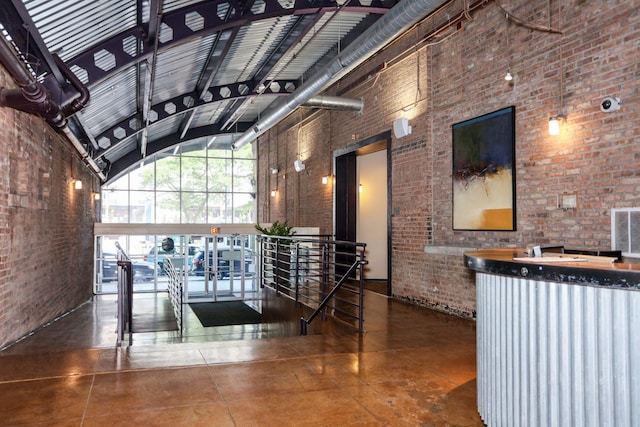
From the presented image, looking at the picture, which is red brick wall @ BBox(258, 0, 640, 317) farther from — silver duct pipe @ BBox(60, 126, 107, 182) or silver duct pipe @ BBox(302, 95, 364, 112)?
silver duct pipe @ BBox(60, 126, 107, 182)

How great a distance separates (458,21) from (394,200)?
2.90 metres

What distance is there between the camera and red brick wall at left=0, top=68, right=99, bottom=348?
16.1ft

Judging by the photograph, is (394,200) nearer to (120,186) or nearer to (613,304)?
(613,304)

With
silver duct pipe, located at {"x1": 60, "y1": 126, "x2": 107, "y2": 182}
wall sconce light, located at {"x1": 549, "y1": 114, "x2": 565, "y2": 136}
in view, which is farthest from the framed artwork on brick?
silver duct pipe, located at {"x1": 60, "y1": 126, "x2": 107, "y2": 182}

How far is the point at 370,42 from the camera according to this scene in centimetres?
609

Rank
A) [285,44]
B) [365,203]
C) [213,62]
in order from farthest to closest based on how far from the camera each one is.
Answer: [365,203] → [213,62] → [285,44]

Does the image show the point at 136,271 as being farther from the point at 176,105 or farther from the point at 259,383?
the point at 259,383

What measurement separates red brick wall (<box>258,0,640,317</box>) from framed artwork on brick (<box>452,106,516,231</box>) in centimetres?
12

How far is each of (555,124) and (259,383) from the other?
145 inches

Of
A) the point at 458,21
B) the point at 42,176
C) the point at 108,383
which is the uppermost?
the point at 458,21

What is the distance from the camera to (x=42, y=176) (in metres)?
6.50

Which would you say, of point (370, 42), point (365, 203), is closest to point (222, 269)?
point (365, 203)

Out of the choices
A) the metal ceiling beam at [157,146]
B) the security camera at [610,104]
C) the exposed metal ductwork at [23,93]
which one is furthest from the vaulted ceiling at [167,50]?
the security camera at [610,104]

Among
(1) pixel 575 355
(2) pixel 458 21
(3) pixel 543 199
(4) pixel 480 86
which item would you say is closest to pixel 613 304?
(1) pixel 575 355
